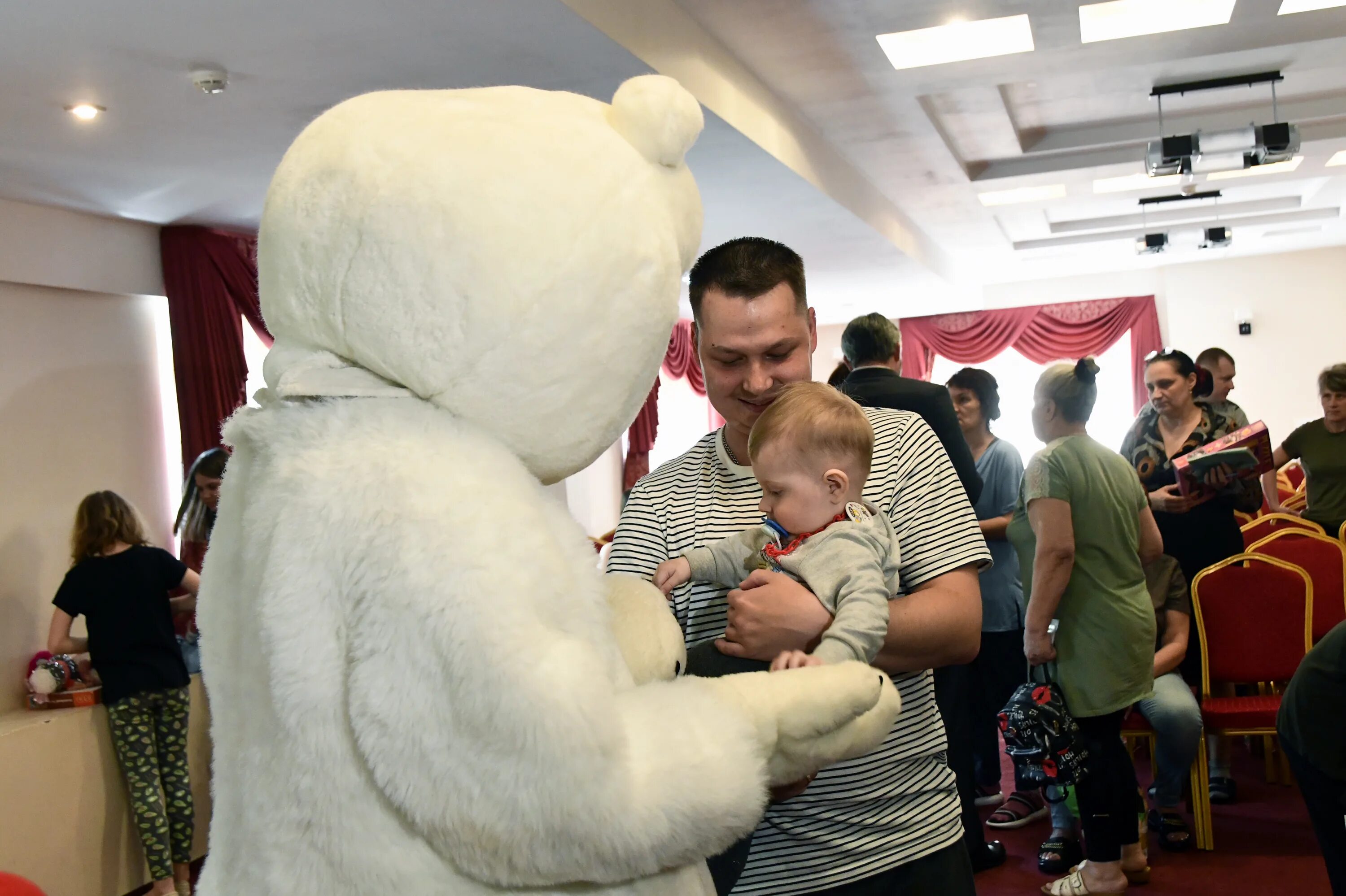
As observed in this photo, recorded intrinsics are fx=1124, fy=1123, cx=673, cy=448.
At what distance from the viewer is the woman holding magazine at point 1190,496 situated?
4.38 metres

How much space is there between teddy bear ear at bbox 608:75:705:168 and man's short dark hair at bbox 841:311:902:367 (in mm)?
2498

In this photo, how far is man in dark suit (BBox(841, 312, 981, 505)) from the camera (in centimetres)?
300

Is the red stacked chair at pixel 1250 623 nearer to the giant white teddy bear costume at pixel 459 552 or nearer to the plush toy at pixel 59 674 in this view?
the giant white teddy bear costume at pixel 459 552

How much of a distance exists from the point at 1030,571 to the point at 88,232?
4.74m

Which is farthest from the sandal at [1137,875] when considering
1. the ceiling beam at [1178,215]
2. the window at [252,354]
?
the ceiling beam at [1178,215]

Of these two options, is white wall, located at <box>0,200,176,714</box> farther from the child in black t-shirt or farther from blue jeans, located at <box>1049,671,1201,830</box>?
blue jeans, located at <box>1049,671,1201,830</box>

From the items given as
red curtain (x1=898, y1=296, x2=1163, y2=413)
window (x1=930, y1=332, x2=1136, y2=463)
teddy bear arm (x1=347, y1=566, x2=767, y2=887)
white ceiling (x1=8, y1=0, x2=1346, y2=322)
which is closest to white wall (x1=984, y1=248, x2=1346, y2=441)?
red curtain (x1=898, y1=296, x2=1163, y2=413)

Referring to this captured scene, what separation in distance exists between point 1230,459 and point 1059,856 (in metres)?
1.59

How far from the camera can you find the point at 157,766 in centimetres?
443

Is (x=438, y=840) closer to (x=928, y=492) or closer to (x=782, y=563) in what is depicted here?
(x=782, y=563)

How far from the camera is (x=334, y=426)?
2.91ft

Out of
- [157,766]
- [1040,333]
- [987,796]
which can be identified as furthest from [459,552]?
[1040,333]

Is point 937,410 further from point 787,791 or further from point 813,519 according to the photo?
point 787,791

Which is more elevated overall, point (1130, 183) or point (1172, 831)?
point (1130, 183)
